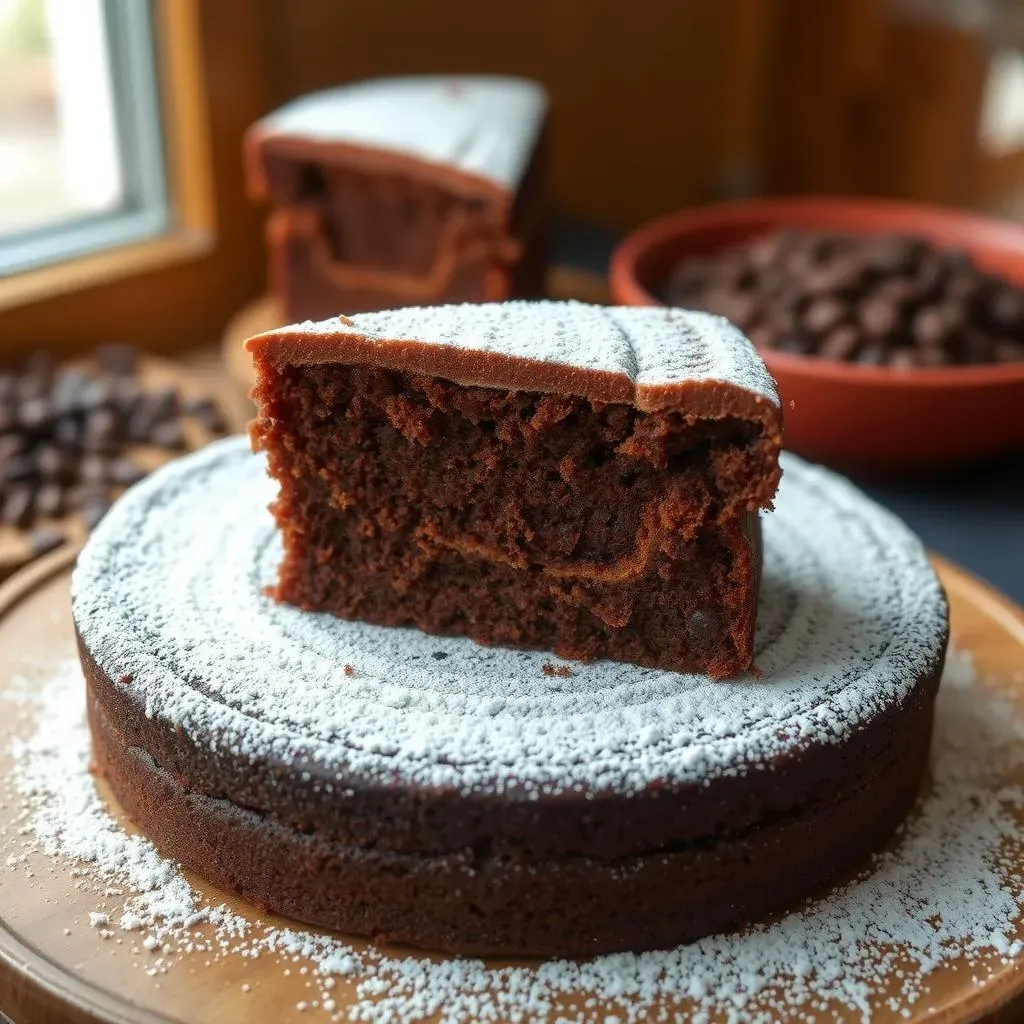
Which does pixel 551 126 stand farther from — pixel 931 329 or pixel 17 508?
pixel 17 508

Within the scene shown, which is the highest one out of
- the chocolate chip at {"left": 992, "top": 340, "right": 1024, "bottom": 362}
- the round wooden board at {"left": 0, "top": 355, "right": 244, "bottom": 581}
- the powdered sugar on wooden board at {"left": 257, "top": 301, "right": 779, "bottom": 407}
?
the powdered sugar on wooden board at {"left": 257, "top": 301, "right": 779, "bottom": 407}

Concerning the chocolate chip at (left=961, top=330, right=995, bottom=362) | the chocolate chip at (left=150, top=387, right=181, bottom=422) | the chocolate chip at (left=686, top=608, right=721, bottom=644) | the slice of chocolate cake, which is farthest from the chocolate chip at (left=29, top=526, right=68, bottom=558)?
the chocolate chip at (left=961, top=330, right=995, bottom=362)

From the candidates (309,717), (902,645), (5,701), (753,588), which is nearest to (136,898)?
(309,717)

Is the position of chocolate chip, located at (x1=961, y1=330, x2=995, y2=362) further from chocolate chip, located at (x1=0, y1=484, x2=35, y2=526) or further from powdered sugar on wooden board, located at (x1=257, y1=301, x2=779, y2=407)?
chocolate chip, located at (x1=0, y1=484, x2=35, y2=526)

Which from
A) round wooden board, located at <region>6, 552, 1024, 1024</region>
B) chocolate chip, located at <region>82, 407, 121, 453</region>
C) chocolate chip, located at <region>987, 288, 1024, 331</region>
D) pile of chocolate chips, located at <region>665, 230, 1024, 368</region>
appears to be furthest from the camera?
chocolate chip, located at <region>987, 288, 1024, 331</region>

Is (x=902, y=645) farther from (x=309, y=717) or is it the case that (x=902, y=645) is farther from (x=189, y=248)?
(x=189, y=248)

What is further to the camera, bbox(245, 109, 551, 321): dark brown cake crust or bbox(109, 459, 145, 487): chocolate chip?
bbox(245, 109, 551, 321): dark brown cake crust

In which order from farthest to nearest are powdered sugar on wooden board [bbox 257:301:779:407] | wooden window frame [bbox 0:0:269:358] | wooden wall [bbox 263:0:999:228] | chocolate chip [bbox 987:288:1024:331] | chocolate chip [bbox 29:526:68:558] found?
wooden wall [bbox 263:0:999:228], wooden window frame [bbox 0:0:269:358], chocolate chip [bbox 987:288:1024:331], chocolate chip [bbox 29:526:68:558], powdered sugar on wooden board [bbox 257:301:779:407]
